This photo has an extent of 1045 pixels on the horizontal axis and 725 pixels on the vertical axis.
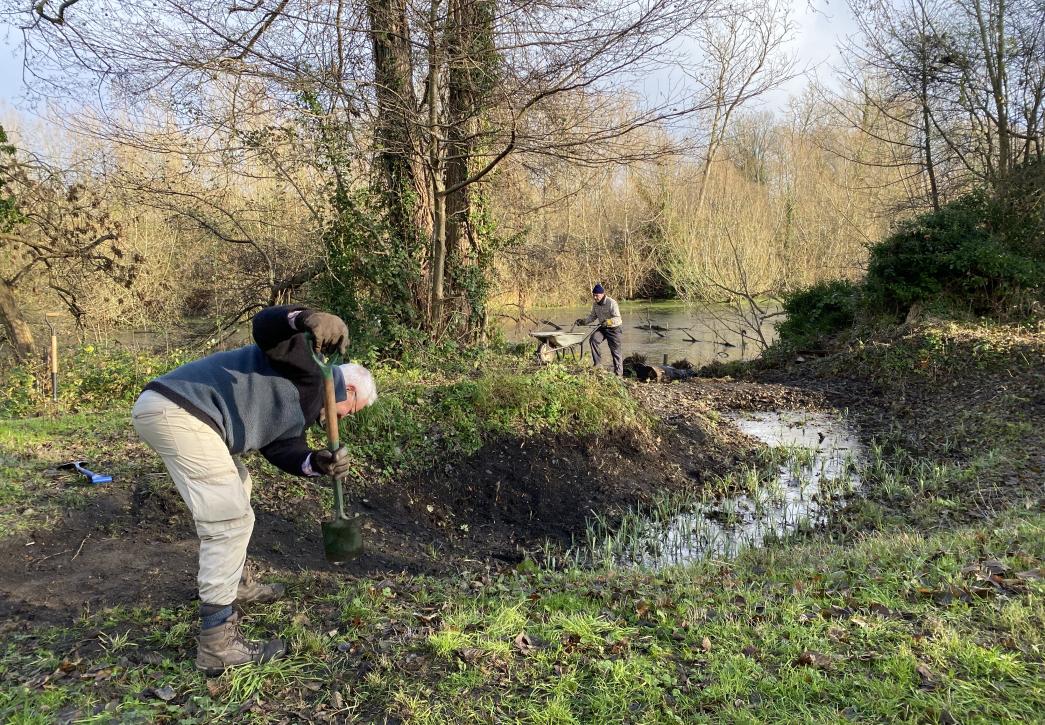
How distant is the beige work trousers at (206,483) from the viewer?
10.2 ft

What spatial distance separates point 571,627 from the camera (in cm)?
362

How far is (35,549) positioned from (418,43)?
6802mm

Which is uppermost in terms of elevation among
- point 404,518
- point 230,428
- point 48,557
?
point 230,428

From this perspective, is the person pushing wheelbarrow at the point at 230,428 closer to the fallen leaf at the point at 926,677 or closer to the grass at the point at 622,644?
the grass at the point at 622,644

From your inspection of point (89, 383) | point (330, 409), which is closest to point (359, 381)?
point (330, 409)

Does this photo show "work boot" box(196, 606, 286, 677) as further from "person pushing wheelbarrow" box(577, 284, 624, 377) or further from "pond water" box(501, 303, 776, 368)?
"pond water" box(501, 303, 776, 368)

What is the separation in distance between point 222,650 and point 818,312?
570 inches

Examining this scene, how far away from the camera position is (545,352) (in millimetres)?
11469

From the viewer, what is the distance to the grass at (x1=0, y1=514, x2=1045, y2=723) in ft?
9.57

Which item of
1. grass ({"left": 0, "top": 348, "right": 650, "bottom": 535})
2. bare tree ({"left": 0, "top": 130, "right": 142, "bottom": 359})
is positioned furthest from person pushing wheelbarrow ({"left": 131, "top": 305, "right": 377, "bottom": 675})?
bare tree ({"left": 0, "top": 130, "right": 142, "bottom": 359})

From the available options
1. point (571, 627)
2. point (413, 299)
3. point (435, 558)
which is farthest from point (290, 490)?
point (413, 299)

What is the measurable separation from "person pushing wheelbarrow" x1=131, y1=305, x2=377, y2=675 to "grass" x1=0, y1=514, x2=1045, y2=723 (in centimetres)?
32

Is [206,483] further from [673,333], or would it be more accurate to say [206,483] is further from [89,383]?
[673,333]

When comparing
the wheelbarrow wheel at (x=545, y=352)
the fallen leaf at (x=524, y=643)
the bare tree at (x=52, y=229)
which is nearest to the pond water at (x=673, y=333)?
the wheelbarrow wheel at (x=545, y=352)
